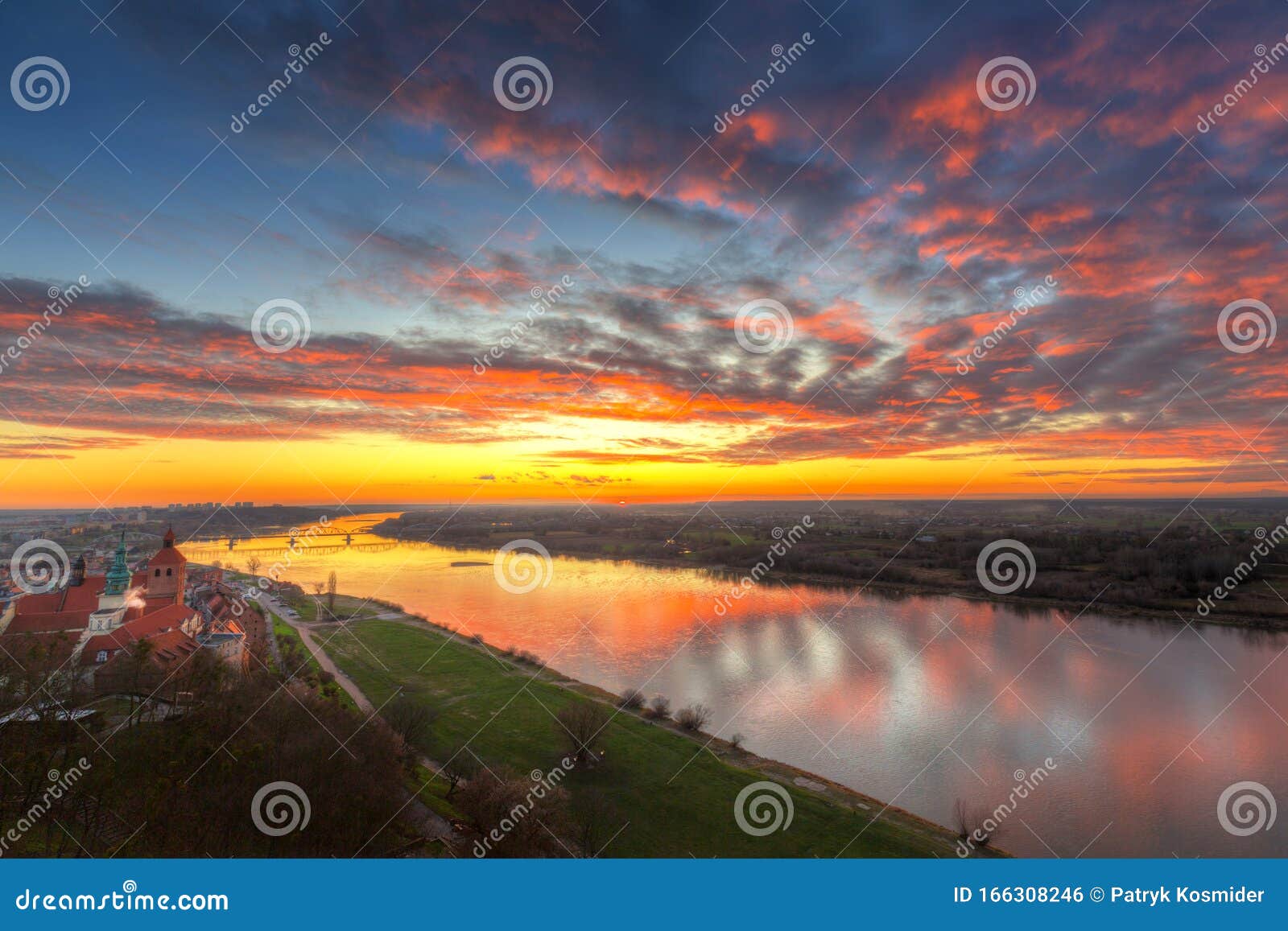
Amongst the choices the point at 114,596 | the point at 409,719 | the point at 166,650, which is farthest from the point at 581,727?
the point at 114,596

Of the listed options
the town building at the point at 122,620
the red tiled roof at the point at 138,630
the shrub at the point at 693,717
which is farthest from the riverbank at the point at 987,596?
the red tiled roof at the point at 138,630

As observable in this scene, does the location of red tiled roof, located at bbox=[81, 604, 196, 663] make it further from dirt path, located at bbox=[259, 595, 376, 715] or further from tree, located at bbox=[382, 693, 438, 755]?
tree, located at bbox=[382, 693, 438, 755]

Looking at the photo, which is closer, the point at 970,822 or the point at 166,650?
the point at 970,822

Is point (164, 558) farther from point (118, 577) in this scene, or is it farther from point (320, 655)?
point (320, 655)

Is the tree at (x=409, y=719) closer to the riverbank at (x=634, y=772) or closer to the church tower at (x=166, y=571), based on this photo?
the riverbank at (x=634, y=772)

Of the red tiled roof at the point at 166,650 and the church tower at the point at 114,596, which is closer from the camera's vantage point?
the red tiled roof at the point at 166,650

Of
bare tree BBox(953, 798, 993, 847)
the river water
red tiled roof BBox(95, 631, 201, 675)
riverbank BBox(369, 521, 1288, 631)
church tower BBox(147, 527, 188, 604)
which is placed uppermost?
riverbank BBox(369, 521, 1288, 631)

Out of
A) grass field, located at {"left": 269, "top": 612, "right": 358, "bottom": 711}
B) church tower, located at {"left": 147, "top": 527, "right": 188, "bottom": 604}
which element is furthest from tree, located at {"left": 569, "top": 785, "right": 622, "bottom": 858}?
church tower, located at {"left": 147, "top": 527, "right": 188, "bottom": 604}
